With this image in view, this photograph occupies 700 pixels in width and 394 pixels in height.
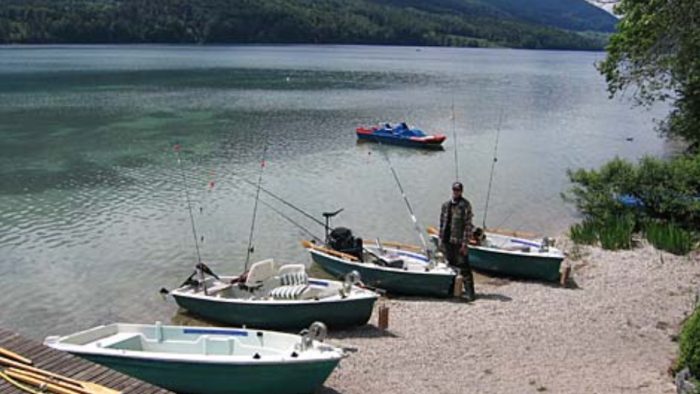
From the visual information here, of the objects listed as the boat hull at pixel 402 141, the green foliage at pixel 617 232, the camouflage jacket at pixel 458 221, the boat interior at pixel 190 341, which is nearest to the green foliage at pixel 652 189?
the green foliage at pixel 617 232

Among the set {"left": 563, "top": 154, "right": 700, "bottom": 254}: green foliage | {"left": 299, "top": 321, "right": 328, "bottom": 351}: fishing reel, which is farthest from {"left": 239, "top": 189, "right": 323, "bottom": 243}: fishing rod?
{"left": 299, "top": 321, "right": 328, "bottom": 351}: fishing reel

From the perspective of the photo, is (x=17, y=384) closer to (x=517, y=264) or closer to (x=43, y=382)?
(x=43, y=382)

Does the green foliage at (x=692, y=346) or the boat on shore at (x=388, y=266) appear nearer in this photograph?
the green foliage at (x=692, y=346)

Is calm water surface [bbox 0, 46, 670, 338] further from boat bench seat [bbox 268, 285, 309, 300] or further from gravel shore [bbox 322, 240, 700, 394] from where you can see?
gravel shore [bbox 322, 240, 700, 394]

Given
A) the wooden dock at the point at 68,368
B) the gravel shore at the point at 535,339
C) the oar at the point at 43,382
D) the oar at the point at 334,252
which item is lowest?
the gravel shore at the point at 535,339

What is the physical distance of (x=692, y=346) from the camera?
33.7ft

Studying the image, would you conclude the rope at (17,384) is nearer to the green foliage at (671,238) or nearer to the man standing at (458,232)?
the man standing at (458,232)

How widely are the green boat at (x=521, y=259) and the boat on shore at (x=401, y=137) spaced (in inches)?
844

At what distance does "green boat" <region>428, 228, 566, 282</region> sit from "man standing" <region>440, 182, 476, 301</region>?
1861mm

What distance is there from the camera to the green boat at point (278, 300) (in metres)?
14.0

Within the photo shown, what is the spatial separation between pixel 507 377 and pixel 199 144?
2899 cm

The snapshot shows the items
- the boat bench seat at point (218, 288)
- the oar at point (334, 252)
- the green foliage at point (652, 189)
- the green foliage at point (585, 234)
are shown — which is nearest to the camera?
the boat bench seat at point (218, 288)

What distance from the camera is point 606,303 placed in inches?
628

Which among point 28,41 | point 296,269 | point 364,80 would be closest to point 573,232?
point 296,269
